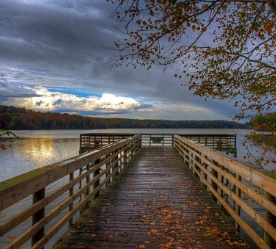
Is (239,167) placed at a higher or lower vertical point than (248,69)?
lower

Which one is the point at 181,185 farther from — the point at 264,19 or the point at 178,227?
the point at 264,19

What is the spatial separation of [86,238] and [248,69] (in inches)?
287

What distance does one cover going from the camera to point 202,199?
6875mm

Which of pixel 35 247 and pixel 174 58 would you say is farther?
pixel 174 58

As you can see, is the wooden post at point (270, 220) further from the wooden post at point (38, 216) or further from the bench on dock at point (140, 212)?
the wooden post at point (38, 216)

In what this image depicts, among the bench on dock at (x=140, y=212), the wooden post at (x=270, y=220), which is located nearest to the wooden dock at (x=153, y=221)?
the bench on dock at (x=140, y=212)

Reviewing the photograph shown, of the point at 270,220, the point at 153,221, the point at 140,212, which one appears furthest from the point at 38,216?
the point at 270,220

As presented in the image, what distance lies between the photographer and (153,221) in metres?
5.17

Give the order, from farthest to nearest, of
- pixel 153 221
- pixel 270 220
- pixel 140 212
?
pixel 140 212 < pixel 153 221 < pixel 270 220

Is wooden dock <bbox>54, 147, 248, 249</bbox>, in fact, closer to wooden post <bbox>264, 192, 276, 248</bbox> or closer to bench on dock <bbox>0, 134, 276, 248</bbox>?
bench on dock <bbox>0, 134, 276, 248</bbox>

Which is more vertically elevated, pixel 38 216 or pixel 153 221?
pixel 38 216

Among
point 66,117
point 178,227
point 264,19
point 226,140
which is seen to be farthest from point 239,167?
point 66,117

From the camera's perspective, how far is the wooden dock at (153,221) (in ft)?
13.8

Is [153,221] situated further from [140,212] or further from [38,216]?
[38,216]
